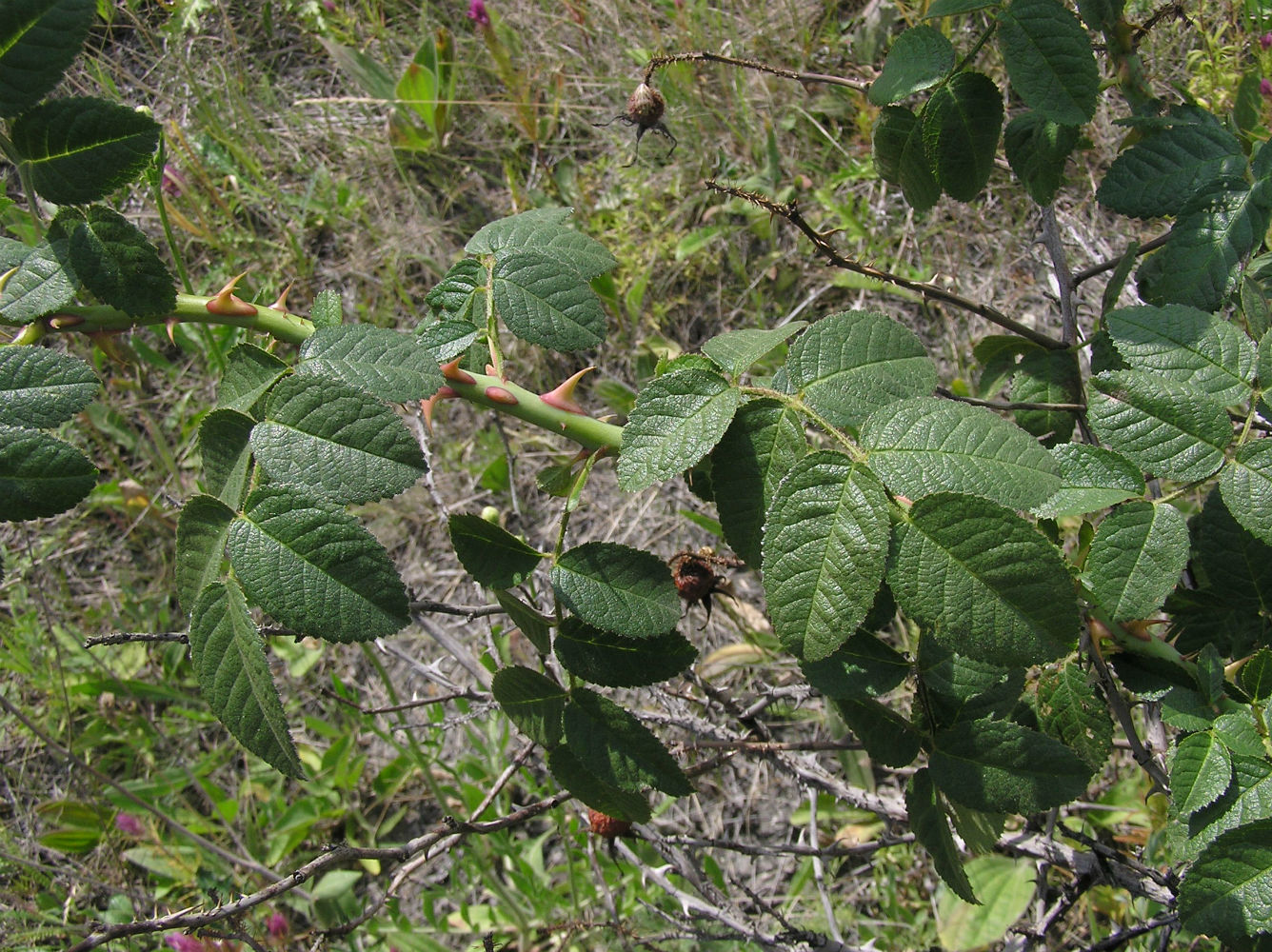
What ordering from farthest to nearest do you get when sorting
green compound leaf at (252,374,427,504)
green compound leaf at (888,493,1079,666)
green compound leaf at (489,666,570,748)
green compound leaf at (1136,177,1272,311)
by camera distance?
green compound leaf at (1136,177,1272,311)
green compound leaf at (489,666,570,748)
green compound leaf at (252,374,427,504)
green compound leaf at (888,493,1079,666)

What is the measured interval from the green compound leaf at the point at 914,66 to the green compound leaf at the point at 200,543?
1.00 m

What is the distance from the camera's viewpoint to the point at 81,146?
3.57 feet

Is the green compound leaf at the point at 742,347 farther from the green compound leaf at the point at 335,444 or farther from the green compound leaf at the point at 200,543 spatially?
the green compound leaf at the point at 200,543

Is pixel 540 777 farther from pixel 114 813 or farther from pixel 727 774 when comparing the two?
pixel 114 813

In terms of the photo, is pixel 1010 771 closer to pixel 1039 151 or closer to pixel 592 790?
pixel 592 790

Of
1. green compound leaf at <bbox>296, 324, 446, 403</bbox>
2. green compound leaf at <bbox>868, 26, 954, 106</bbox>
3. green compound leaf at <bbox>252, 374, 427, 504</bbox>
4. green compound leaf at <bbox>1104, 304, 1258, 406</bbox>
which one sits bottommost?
green compound leaf at <bbox>252, 374, 427, 504</bbox>

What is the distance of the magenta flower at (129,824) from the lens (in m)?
2.59

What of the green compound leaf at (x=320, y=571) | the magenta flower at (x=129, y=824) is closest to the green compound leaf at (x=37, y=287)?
the green compound leaf at (x=320, y=571)

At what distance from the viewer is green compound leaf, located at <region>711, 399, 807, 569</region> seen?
1.02m

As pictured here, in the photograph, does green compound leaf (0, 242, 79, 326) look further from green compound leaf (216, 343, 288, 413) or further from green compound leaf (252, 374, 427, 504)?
green compound leaf (252, 374, 427, 504)

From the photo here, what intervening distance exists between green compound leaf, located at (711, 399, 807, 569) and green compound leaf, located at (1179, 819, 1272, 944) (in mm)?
618

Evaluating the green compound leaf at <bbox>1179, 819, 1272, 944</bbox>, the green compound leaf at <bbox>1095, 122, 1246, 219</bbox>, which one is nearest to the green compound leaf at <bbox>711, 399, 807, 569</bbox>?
the green compound leaf at <bbox>1179, 819, 1272, 944</bbox>

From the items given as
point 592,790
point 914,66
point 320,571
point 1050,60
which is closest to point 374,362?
point 320,571

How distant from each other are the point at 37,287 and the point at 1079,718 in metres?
1.42
